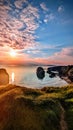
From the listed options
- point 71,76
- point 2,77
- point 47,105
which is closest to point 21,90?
point 47,105

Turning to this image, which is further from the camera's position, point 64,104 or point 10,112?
point 64,104

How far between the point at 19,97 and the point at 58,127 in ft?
12.6

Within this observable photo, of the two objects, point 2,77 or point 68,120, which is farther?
point 2,77

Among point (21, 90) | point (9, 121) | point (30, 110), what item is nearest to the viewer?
point (9, 121)

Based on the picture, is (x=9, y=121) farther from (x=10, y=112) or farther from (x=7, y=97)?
(x=7, y=97)

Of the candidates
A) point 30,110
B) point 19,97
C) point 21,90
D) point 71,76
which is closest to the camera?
point 30,110

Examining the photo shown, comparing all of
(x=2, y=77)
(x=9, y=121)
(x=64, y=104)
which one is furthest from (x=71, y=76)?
(x=9, y=121)

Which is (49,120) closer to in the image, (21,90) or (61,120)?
(61,120)

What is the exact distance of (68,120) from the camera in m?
15.2

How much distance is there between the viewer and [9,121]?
13086 millimetres

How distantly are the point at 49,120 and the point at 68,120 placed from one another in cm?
242

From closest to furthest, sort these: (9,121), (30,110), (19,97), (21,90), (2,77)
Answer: (9,121) < (30,110) < (19,97) < (21,90) < (2,77)

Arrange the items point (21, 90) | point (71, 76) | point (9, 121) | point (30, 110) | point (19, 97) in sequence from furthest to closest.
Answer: point (71, 76), point (21, 90), point (19, 97), point (30, 110), point (9, 121)

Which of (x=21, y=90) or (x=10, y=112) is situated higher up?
(x=21, y=90)
